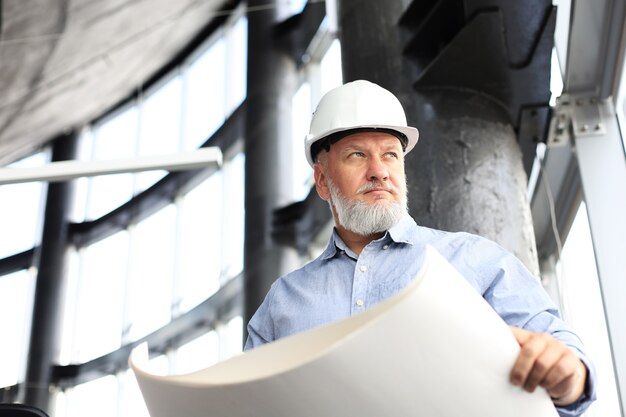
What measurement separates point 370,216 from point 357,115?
0.82 feet

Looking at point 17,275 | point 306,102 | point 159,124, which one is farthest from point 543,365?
point 17,275

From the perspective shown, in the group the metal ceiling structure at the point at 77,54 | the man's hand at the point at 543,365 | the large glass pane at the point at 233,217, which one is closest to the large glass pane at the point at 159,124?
the metal ceiling structure at the point at 77,54

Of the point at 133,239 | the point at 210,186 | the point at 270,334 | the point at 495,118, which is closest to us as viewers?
the point at 270,334

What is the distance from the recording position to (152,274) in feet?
32.6

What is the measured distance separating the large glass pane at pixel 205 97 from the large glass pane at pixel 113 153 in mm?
1027

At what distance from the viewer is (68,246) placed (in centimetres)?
1145

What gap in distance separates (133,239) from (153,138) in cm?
133

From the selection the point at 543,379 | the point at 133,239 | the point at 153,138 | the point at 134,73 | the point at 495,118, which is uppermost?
the point at 134,73

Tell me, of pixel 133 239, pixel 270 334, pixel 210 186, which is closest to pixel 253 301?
pixel 210 186

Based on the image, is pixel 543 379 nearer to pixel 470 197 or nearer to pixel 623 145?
pixel 470 197

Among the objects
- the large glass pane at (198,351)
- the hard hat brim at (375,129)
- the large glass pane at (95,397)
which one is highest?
the large glass pane at (198,351)

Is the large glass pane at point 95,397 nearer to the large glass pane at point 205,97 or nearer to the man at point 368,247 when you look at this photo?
the large glass pane at point 205,97

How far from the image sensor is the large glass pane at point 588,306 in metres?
4.09

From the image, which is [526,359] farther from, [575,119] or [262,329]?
[575,119]
